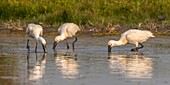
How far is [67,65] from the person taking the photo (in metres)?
15.1

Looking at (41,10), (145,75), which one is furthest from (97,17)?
(145,75)

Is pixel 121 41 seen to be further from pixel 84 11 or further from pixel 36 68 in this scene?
pixel 84 11

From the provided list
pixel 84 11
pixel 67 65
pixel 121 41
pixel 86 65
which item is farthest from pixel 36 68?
pixel 84 11

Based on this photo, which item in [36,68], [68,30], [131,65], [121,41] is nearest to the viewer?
[36,68]

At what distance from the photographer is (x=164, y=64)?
600 inches

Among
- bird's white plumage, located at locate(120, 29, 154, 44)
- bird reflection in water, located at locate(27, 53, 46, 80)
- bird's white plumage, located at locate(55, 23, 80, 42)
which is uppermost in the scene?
bird's white plumage, located at locate(55, 23, 80, 42)

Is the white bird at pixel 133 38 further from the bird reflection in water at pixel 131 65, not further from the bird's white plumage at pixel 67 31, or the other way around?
the bird's white plumage at pixel 67 31

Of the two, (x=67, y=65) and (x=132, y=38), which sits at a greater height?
(x=132, y=38)

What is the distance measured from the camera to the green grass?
26.9m

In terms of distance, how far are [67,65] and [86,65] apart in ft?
1.34

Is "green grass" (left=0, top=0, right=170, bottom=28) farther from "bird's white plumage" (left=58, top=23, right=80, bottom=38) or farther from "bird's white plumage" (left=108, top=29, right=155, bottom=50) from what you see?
"bird's white plumage" (left=108, top=29, right=155, bottom=50)

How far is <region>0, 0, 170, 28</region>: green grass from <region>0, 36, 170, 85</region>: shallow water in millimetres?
5131

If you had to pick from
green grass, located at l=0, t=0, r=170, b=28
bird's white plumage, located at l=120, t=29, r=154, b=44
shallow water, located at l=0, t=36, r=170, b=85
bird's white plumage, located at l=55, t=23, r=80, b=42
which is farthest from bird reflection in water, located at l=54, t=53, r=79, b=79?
green grass, located at l=0, t=0, r=170, b=28

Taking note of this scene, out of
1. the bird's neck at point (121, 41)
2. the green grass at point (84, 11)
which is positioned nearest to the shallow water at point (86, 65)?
the bird's neck at point (121, 41)
